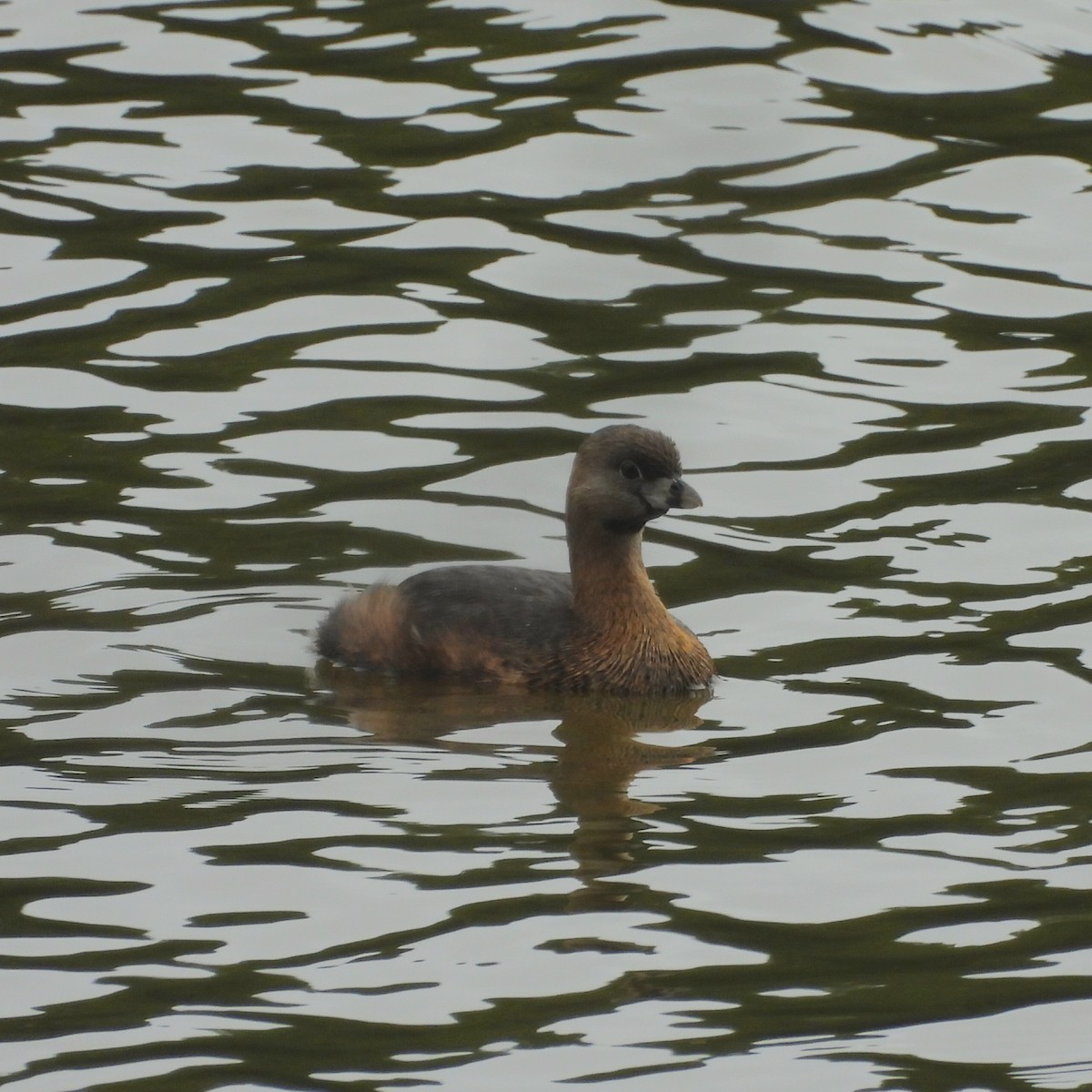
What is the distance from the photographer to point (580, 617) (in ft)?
33.6

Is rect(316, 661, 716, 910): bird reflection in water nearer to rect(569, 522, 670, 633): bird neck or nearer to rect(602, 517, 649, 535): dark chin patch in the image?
Answer: rect(569, 522, 670, 633): bird neck

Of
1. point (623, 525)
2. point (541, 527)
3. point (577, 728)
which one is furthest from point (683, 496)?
point (541, 527)

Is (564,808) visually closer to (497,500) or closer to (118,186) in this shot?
(497,500)

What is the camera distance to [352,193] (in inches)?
607

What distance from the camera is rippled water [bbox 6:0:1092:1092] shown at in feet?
23.1

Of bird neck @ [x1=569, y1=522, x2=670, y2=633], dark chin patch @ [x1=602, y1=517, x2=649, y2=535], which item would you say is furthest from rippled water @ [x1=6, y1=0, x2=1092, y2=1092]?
dark chin patch @ [x1=602, y1=517, x2=649, y2=535]

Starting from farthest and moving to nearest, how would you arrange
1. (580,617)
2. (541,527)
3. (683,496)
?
(541,527), (580,617), (683,496)

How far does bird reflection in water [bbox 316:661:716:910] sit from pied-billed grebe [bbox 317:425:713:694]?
0.26ft

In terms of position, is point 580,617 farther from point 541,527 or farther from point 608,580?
point 541,527

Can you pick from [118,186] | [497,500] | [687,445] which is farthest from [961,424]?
[118,186]

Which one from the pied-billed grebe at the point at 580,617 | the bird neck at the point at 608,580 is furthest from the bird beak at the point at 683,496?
the bird neck at the point at 608,580

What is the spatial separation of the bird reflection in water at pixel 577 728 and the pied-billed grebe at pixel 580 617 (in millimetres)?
80

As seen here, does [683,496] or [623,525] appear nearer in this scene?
[683,496]

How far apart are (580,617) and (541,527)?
1.44 metres
